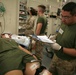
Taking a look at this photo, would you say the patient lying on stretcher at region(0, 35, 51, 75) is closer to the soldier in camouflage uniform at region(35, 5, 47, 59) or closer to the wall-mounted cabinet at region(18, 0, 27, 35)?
the soldier in camouflage uniform at region(35, 5, 47, 59)

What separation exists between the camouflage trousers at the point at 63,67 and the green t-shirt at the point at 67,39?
5 cm

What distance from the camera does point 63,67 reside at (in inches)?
62.1

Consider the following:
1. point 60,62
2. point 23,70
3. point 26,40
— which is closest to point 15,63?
point 23,70

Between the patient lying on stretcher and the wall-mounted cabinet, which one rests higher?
the wall-mounted cabinet

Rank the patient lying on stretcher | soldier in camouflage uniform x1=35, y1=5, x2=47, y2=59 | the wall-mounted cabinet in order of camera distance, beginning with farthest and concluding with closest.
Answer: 1. the wall-mounted cabinet
2. soldier in camouflage uniform x1=35, y1=5, x2=47, y2=59
3. the patient lying on stretcher

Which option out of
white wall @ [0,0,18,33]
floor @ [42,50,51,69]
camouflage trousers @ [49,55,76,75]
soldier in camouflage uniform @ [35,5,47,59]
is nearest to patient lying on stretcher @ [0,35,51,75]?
camouflage trousers @ [49,55,76,75]

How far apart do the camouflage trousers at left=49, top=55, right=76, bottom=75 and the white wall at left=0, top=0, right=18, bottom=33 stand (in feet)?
8.26

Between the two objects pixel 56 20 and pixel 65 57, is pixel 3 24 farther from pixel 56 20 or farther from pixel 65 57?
pixel 65 57

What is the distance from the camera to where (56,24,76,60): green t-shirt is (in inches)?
59.3

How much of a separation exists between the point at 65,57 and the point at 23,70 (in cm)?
57

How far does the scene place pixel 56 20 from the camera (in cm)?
527

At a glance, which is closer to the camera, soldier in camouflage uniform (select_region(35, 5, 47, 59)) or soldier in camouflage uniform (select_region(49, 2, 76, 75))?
soldier in camouflage uniform (select_region(49, 2, 76, 75))

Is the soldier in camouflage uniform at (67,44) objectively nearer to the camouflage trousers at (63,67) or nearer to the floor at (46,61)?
the camouflage trousers at (63,67)

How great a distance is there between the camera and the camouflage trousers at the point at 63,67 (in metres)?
1.54
